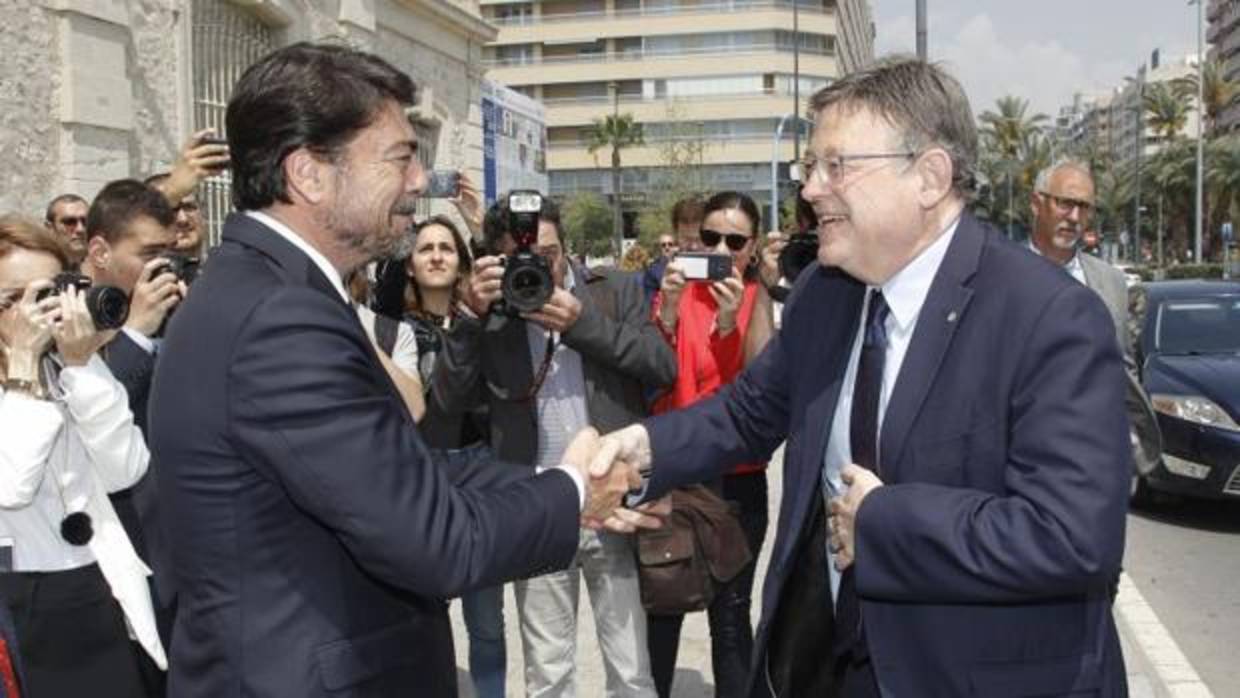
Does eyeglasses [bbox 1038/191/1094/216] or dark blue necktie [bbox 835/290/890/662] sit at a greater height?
eyeglasses [bbox 1038/191/1094/216]

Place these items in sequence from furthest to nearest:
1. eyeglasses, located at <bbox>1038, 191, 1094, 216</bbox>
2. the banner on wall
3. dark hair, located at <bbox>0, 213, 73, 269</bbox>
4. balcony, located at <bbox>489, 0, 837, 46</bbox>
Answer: balcony, located at <bbox>489, 0, 837, 46</bbox>
the banner on wall
eyeglasses, located at <bbox>1038, 191, 1094, 216</bbox>
dark hair, located at <bbox>0, 213, 73, 269</bbox>

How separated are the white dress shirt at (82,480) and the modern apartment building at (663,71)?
213 ft

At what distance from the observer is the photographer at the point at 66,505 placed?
320 cm

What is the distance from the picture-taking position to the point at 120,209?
4312 mm

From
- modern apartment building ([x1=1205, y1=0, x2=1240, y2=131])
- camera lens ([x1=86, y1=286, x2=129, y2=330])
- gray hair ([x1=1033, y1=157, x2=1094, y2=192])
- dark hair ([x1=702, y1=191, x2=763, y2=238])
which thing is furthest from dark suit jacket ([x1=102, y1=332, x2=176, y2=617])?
modern apartment building ([x1=1205, y1=0, x2=1240, y2=131])

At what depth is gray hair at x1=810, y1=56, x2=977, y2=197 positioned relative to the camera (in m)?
2.51

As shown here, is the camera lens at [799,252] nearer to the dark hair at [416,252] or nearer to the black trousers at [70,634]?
the dark hair at [416,252]

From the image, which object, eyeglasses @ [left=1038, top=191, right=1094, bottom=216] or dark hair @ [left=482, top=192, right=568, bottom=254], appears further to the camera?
eyeglasses @ [left=1038, top=191, right=1094, bottom=216]

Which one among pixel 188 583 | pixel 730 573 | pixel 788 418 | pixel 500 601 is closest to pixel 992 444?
pixel 788 418

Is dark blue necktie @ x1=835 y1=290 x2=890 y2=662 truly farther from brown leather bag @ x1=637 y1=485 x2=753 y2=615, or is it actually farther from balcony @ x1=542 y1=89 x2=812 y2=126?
balcony @ x1=542 y1=89 x2=812 y2=126

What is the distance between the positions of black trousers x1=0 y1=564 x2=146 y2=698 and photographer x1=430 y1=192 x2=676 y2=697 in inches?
54.8

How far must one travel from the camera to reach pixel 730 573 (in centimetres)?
436

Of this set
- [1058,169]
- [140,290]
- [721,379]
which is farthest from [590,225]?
[140,290]

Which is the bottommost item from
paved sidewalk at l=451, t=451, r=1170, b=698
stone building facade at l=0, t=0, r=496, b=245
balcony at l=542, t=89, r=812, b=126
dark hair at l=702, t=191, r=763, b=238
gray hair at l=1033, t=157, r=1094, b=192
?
paved sidewalk at l=451, t=451, r=1170, b=698
